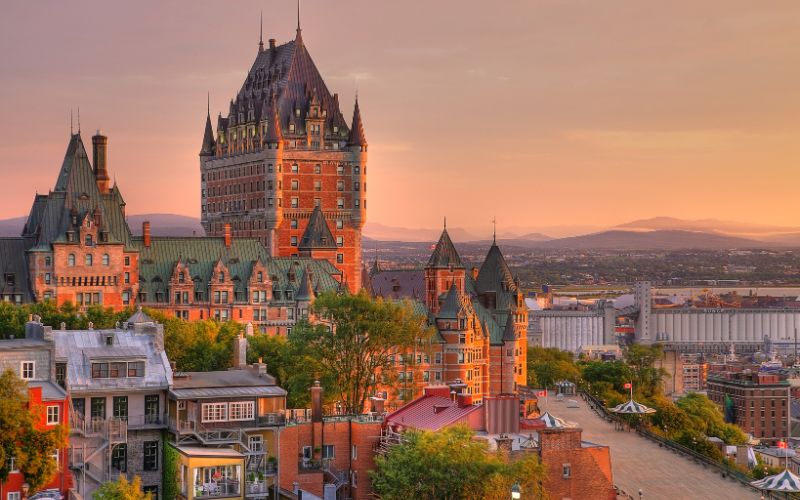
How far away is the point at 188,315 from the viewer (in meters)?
176

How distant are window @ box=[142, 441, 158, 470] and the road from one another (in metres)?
39.5

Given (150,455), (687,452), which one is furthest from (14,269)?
(150,455)

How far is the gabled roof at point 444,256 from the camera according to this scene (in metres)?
183

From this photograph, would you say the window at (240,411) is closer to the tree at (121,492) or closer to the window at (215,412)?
the window at (215,412)

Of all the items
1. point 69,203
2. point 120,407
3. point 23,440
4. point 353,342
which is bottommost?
point 23,440

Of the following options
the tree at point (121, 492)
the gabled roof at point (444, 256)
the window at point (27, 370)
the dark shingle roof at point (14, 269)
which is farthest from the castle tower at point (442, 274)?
the tree at point (121, 492)

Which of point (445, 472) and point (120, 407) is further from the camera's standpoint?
point (120, 407)

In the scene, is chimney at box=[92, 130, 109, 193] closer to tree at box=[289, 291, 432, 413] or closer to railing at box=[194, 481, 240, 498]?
tree at box=[289, 291, 432, 413]

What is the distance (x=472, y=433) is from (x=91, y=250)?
93978 millimetres

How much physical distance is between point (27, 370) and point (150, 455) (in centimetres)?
810

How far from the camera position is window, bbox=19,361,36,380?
8138cm

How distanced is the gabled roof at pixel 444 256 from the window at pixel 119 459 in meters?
102

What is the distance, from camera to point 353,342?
417 ft

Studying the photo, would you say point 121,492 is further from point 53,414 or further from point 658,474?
point 658,474
